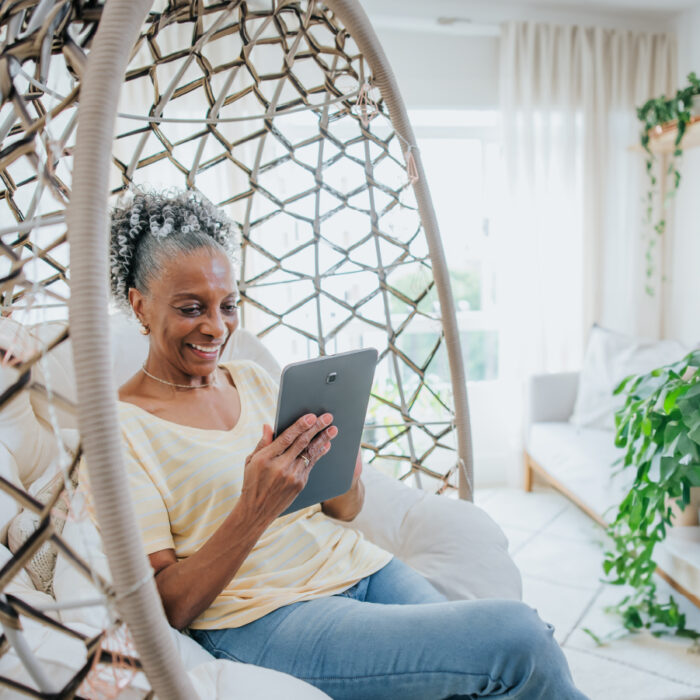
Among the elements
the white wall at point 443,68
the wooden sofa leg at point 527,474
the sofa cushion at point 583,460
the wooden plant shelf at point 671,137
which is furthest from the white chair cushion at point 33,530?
the wooden plant shelf at point 671,137

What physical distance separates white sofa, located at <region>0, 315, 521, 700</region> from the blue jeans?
7cm

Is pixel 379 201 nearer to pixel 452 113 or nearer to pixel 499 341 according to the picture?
pixel 452 113

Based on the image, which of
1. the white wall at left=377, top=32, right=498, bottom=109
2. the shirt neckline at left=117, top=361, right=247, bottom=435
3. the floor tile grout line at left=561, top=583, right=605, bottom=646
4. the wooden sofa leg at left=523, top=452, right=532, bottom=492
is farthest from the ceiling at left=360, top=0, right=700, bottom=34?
the floor tile grout line at left=561, top=583, right=605, bottom=646

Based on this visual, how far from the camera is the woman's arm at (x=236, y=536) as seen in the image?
886mm

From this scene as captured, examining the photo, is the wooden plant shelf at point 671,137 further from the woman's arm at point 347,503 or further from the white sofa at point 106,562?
the woman's arm at point 347,503

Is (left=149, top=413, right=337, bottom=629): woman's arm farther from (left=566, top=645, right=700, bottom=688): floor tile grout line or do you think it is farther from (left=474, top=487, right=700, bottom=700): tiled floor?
(left=566, top=645, right=700, bottom=688): floor tile grout line

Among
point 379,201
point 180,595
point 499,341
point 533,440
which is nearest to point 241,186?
point 379,201

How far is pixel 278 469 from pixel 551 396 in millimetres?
2301

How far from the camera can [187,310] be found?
1.06 m

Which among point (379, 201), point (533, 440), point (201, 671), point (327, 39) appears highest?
point (327, 39)

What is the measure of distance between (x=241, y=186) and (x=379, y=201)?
29.9 inches

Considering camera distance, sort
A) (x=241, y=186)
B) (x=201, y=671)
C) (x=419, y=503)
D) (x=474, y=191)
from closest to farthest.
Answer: (x=201, y=671) < (x=419, y=503) < (x=241, y=186) < (x=474, y=191)

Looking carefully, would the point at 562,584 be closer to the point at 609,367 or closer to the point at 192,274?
the point at 609,367

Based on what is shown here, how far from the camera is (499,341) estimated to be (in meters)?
3.19
